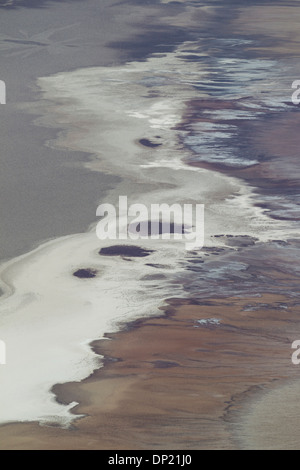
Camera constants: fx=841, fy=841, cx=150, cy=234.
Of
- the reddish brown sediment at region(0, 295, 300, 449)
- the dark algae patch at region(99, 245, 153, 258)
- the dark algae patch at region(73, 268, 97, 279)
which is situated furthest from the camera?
the dark algae patch at region(99, 245, 153, 258)

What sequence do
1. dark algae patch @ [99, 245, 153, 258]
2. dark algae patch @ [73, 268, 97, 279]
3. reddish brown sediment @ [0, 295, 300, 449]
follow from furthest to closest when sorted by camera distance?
dark algae patch @ [99, 245, 153, 258] → dark algae patch @ [73, 268, 97, 279] → reddish brown sediment @ [0, 295, 300, 449]

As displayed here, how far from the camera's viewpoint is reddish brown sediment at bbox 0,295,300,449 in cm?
262

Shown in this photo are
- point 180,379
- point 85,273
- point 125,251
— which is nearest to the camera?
point 180,379

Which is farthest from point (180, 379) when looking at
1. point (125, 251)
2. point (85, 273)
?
point (125, 251)

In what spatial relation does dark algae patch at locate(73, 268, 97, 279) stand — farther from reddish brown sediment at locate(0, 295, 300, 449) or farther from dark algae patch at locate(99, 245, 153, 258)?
reddish brown sediment at locate(0, 295, 300, 449)

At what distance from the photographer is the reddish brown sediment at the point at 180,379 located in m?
2.62

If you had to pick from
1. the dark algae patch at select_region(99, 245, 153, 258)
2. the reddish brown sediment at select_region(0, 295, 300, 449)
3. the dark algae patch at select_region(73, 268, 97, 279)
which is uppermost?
the dark algae patch at select_region(99, 245, 153, 258)

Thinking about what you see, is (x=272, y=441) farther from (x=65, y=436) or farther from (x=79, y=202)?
(x=79, y=202)

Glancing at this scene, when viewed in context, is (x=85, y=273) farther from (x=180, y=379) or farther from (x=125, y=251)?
(x=180, y=379)

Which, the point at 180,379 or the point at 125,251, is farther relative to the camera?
the point at 125,251

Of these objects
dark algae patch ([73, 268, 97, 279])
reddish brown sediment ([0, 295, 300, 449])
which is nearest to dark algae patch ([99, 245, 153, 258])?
dark algae patch ([73, 268, 97, 279])

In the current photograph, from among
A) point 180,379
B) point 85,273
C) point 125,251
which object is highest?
point 125,251

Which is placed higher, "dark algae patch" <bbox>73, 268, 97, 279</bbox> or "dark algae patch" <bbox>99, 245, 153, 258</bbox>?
"dark algae patch" <bbox>99, 245, 153, 258</bbox>

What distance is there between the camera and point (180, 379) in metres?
3.00
